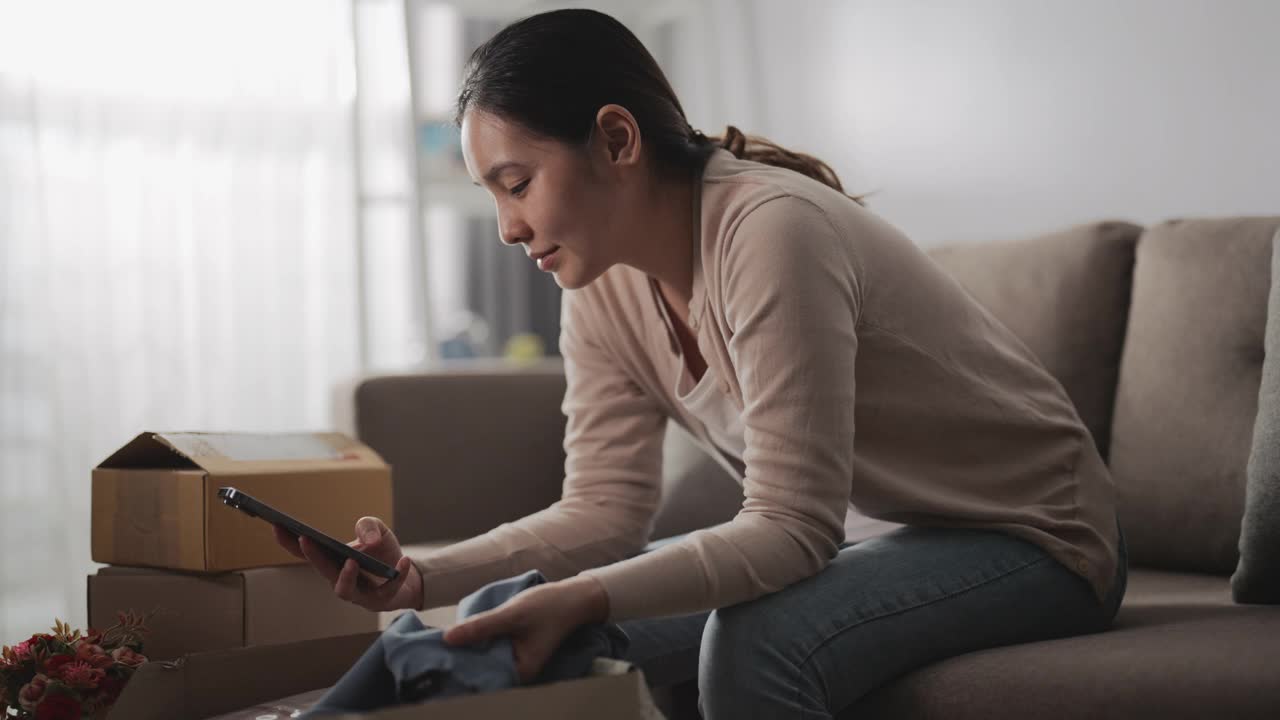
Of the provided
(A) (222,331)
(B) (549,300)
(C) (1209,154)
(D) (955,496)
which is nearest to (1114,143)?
(C) (1209,154)

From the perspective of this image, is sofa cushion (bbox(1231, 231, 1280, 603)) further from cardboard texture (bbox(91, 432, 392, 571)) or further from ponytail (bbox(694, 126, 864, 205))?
cardboard texture (bbox(91, 432, 392, 571))

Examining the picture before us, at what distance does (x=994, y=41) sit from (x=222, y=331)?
174cm

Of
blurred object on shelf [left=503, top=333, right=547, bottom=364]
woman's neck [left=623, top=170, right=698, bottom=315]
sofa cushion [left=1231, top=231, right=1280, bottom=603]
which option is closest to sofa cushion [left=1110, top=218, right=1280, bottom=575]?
sofa cushion [left=1231, top=231, right=1280, bottom=603]

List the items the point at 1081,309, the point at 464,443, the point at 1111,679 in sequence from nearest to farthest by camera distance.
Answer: the point at 1111,679
the point at 1081,309
the point at 464,443

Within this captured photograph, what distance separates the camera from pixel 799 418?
0.91 m

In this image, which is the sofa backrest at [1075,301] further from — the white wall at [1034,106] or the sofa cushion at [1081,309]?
the white wall at [1034,106]

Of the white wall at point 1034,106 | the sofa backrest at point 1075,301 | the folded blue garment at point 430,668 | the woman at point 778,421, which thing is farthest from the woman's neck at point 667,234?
the white wall at point 1034,106

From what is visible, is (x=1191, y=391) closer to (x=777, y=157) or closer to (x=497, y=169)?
(x=777, y=157)

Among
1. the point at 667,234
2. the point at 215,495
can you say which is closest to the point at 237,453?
the point at 215,495

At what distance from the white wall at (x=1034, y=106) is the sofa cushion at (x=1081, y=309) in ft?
1.01

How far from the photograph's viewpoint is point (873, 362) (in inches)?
40.5

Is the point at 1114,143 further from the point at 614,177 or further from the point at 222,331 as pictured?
the point at 222,331

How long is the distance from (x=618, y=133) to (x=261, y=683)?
56 centimetres

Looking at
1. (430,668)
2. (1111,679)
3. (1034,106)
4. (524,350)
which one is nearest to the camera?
(430,668)
